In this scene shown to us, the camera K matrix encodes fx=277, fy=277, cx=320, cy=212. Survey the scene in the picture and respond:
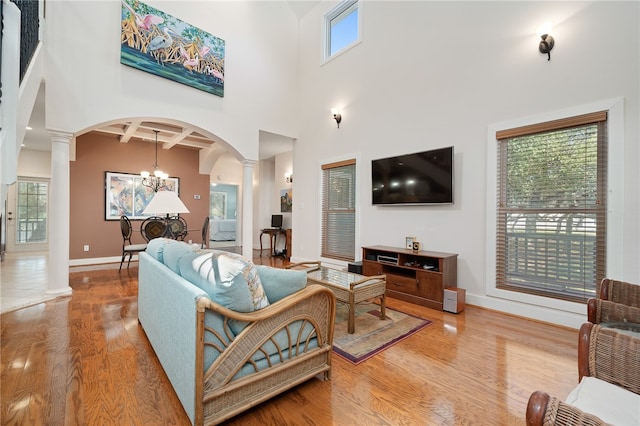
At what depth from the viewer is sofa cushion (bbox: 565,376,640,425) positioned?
92cm

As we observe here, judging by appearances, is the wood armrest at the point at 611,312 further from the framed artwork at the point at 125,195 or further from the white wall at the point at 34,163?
the white wall at the point at 34,163

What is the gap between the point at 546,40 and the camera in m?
2.91

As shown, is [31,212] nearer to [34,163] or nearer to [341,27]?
[34,163]

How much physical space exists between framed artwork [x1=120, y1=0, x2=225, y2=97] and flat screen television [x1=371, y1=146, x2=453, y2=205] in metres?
3.19

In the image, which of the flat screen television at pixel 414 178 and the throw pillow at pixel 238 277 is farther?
the flat screen television at pixel 414 178

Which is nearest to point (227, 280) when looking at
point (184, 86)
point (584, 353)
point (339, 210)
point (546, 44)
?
point (584, 353)

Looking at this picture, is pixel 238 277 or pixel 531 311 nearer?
pixel 238 277

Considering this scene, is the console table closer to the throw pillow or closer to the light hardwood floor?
the light hardwood floor

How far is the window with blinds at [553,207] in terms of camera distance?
2.70 m

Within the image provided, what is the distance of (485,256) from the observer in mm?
3383

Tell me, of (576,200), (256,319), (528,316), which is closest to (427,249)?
(528,316)

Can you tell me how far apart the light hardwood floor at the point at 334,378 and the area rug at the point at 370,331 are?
3.7 inches

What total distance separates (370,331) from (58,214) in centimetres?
418

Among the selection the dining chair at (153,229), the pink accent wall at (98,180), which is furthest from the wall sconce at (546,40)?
the pink accent wall at (98,180)
